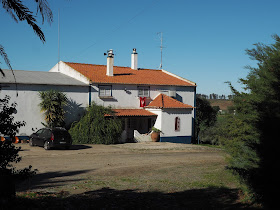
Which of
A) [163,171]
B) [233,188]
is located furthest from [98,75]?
[233,188]

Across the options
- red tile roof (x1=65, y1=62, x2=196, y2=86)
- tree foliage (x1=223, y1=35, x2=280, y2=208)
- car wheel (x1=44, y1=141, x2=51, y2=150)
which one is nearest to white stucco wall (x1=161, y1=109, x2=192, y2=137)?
red tile roof (x1=65, y1=62, x2=196, y2=86)

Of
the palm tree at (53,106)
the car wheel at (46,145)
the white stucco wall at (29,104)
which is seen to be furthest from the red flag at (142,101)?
the car wheel at (46,145)

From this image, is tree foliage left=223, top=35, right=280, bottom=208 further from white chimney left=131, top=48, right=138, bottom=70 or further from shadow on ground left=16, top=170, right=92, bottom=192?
white chimney left=131, top=48, right=138, bottom=70

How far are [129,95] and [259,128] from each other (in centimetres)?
2236

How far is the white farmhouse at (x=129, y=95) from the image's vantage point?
28.0 m

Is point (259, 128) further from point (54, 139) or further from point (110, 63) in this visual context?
point (110, 63)

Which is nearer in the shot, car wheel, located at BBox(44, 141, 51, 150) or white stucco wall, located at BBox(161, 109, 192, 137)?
car wheel, located at BBox(44, 141, 51, 150)

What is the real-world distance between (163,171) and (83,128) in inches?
501

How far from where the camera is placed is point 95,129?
1017 inches

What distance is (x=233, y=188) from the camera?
11.2 meters

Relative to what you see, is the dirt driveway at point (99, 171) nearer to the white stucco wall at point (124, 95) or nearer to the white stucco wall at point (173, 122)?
the white stucco wall at point (124, 95)

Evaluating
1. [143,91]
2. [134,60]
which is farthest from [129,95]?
[134,60]

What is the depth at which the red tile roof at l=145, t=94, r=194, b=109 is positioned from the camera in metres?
30.4

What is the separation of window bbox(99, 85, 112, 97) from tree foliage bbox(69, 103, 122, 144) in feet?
9.01
